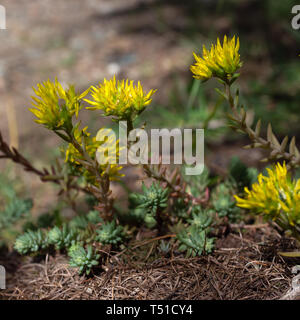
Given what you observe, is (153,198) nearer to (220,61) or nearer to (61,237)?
(61,237)

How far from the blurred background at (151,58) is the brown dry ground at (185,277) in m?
1.11

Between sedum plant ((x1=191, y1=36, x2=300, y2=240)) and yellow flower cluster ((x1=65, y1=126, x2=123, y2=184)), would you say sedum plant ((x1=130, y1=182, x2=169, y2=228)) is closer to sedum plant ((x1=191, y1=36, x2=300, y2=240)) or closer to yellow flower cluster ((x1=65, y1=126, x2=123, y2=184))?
yellow flower cluster ((x1=65, y1=126, x2=123, y2=184))

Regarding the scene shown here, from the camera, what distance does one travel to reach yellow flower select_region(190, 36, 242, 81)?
1.03 metres

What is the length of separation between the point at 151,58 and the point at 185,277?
8.12 ft

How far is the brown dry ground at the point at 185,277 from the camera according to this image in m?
1.12

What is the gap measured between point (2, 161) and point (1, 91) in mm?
716

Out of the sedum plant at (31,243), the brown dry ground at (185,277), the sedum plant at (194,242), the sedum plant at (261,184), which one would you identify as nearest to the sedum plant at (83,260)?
the brown dry ground at (185,277)

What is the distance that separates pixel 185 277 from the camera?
1.18 metres

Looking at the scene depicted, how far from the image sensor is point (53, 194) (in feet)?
8.36

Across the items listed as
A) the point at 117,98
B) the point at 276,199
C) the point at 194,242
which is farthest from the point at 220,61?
the point at 194,242

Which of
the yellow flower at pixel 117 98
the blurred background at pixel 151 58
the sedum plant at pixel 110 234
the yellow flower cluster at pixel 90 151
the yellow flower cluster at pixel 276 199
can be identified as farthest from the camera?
the blurred background at pixel 151 58

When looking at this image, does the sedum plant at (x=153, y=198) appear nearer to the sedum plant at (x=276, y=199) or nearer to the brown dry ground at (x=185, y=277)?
the brown dry ground at (x=185, y=277)

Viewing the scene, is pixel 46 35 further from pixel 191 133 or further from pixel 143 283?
pixel 143 283
